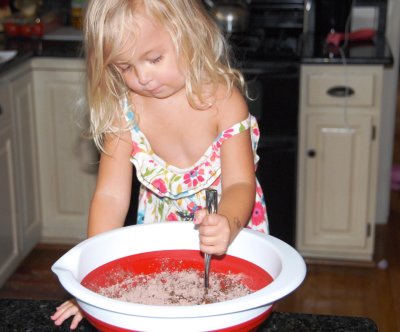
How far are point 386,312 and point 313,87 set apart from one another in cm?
84

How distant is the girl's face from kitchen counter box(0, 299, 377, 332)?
15.8 inches

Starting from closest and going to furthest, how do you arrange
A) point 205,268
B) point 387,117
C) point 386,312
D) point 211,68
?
point 205,268 < point 211,68 < point 386,312 < point 387,117

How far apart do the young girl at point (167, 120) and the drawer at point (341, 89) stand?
3.72 ft

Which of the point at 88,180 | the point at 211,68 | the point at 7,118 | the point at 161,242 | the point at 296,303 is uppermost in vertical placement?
the point at 211,68

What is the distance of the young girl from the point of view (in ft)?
4.04

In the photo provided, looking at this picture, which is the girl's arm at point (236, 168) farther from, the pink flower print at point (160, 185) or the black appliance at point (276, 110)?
the black appliance at point (276, 110)

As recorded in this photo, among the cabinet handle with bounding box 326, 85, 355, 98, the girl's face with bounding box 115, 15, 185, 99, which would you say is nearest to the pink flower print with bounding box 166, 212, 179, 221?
the girl's face with bounding box 115, 15, 185, 99

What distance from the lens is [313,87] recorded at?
275cm

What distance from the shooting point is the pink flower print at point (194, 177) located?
156 centimetres

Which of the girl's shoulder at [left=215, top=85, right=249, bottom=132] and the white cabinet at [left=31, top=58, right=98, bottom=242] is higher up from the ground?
the girl's shoulder at [left=215, top=85, right=249, bottom=132]

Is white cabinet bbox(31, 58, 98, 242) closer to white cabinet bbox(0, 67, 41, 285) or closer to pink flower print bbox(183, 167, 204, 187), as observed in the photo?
white cabinet bbox(0, 67, 41, 285)

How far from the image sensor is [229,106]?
1435mm

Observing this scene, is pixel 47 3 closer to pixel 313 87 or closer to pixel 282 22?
pixel 282 22

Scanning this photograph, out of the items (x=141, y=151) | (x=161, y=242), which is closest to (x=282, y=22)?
(x=141, y=151)
